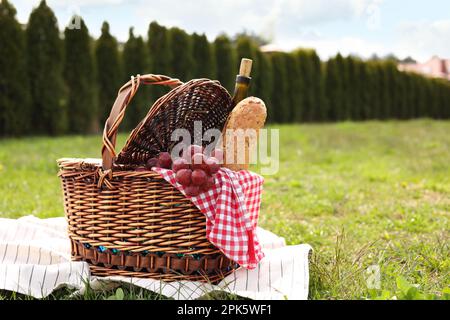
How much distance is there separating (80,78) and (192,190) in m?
8.12

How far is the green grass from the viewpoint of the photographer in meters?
2.44

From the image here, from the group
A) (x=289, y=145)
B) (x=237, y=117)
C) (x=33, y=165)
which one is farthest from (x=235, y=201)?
(x=289, y=145)

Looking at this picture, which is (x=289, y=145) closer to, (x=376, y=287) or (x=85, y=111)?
(x=85, y=111)

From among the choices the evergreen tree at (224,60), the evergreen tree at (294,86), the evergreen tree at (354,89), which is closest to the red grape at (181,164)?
the evergreen tree at (224,60)

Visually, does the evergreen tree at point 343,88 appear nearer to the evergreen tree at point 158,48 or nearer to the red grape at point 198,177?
the evergreen tree at point 158,48

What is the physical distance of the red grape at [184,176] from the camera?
2186 mm

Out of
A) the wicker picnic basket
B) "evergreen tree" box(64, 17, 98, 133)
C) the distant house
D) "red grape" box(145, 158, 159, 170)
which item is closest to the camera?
the wicker picnic basket

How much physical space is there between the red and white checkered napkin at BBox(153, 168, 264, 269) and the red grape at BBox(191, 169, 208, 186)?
0.25ft

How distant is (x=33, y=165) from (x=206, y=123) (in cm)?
397

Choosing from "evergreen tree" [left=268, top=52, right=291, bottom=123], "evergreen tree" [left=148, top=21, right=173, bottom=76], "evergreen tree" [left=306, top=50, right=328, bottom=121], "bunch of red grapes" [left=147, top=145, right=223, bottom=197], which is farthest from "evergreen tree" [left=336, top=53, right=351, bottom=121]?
"bunch of red grapes" [left=147, top=145, right=223, bottom=197]

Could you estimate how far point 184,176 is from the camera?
2184mm

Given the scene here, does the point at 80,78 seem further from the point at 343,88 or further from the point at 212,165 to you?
the point at 343,88

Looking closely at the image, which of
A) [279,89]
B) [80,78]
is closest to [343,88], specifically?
[279,89]

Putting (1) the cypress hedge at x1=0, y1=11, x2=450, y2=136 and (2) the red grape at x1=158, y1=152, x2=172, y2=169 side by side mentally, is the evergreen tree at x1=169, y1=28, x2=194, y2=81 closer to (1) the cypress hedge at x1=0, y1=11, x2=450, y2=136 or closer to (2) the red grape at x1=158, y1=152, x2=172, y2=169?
(1) the cypress hedge at x1=0, y1=11, x2=450, y2=136
